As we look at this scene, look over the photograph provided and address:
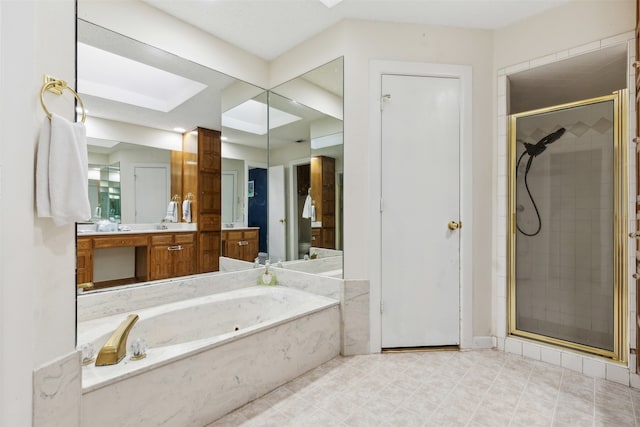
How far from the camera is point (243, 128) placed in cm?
272

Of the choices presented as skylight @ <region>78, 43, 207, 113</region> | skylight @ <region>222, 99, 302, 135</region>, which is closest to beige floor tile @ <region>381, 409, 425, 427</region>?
skylight @ <region>222, 99, 302, 135</region>

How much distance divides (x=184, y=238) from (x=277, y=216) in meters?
0.87

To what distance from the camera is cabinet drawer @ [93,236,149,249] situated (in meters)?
1.85

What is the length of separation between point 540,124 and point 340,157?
5.37ft

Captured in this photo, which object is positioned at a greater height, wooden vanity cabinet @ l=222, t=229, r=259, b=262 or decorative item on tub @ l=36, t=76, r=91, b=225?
decorative item on tub @ l=36, t=76, r=91, b=225

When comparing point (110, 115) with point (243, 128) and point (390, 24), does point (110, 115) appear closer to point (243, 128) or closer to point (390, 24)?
point (243, 128)

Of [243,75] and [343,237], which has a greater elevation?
[243,75]

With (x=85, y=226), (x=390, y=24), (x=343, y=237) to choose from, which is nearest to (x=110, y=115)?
(x=85, y=226)

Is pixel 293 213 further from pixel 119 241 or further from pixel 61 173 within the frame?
pixel 61 173

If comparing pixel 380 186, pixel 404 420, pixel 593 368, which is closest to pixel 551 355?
pixel 593 368

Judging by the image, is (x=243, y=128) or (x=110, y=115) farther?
(x=243, y=128)

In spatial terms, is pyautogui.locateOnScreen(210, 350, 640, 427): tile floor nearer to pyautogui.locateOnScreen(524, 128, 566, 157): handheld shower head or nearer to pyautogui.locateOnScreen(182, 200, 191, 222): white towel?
pyautogui.locateOnScreen(182, 200, 191, 222): white towel

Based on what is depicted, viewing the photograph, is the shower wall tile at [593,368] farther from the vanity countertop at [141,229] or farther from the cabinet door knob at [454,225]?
the vanity countertop at [141,229]

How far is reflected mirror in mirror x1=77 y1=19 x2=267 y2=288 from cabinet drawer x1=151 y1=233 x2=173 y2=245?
0.06 meters
